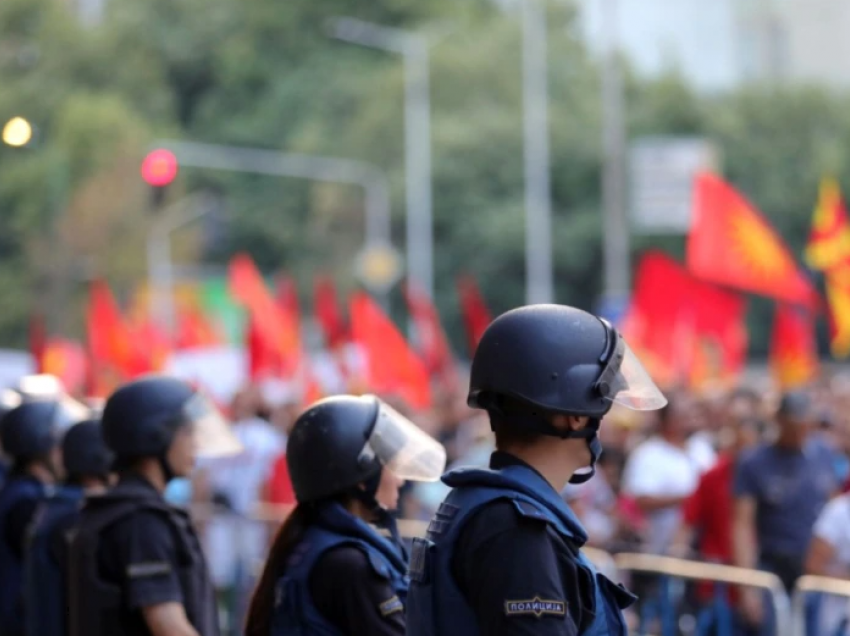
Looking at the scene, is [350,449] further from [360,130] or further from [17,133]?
[360,130]

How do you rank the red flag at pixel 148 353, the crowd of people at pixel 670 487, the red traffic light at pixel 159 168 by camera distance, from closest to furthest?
the crowd of people at pixel 670 487 → the red traffic light at pixel 159 168 → the red flag at pixel 148 353

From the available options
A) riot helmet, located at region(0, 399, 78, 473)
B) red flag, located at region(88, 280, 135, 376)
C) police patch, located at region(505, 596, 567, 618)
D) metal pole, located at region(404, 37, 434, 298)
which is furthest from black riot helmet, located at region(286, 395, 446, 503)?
metal pole, located at region(404, 37, 434, 298)

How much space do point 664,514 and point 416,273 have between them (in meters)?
36.2

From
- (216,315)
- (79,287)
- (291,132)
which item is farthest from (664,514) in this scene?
(291,132)

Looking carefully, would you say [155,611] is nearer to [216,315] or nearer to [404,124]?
[216,315]

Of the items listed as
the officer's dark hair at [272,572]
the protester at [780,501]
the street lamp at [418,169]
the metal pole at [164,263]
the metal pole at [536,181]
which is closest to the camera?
the officer's dark hair at [272,572]

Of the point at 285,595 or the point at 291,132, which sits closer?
the point at 285,595

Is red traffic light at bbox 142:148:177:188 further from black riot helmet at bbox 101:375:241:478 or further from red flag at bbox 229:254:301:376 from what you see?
black riot helmet at bbox 101:375:241:478

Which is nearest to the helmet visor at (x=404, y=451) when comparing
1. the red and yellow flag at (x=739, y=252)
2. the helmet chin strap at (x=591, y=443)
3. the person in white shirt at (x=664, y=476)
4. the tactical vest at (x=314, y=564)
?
the tactical vest at (x=314, y=564)

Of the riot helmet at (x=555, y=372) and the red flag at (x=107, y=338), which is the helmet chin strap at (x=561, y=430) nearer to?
the riot helmet at (x=555, y=372)

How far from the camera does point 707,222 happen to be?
586 inches

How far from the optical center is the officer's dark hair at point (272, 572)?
446cm

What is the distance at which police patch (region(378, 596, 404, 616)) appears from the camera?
14.1 feet

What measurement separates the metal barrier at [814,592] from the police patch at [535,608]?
4.84m
